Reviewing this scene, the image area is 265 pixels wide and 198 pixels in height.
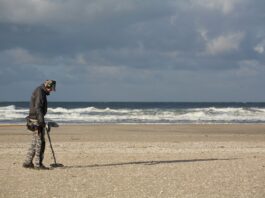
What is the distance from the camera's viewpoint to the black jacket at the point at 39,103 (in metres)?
11.4

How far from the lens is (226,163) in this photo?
41.6 feet

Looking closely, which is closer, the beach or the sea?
the beach

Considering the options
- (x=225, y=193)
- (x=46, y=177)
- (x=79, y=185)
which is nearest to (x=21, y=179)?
(x=46, y=177)

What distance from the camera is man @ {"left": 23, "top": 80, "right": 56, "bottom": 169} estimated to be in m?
11.5

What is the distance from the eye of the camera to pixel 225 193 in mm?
8711

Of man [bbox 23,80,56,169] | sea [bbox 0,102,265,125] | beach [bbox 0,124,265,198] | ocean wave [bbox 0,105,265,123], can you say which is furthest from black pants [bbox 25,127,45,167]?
ocean wave [bbox 0,105,265,123]

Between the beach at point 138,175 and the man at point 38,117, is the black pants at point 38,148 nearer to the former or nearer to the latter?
the man at point 38,117

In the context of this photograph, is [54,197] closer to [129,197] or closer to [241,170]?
[129,197]

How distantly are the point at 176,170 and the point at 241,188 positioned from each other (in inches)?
96.0

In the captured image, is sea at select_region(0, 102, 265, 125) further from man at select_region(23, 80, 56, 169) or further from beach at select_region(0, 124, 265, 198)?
man at select_region(23, 80, 56, 169)

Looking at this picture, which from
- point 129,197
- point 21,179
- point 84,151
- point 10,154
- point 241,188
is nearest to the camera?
point 129,197

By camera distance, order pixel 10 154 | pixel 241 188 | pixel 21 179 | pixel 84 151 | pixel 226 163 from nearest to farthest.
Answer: pixel 241 188 < pixel 21 179 < pixel 226 163 < pixel 10 154 < pixel 84 151

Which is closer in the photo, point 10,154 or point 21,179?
point 21,179

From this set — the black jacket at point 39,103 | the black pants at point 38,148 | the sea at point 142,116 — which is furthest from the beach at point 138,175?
the sea at point 142,116
